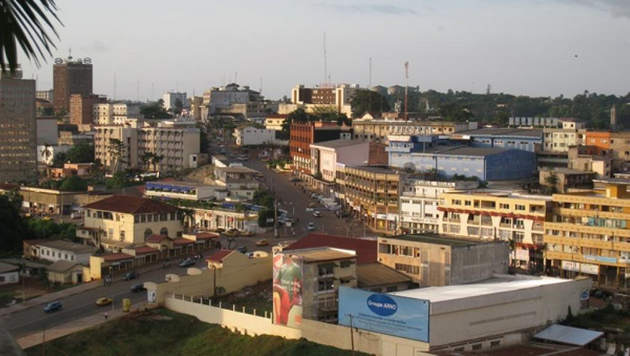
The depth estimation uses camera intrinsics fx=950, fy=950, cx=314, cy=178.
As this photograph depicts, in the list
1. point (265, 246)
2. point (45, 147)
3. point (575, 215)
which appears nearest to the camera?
point (575, 215)

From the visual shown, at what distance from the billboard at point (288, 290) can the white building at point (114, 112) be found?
3625 centimetres

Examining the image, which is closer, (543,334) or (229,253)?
(543,334)

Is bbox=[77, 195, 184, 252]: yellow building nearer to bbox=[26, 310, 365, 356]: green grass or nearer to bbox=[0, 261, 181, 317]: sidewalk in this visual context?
bbox=[0, 261, 181, 317]: sidewalk

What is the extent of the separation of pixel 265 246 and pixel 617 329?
30.2ft

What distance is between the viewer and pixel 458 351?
11.8m

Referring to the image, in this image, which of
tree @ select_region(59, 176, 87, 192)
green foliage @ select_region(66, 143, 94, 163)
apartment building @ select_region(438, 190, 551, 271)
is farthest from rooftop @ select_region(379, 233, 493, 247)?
green foliage @ select_region(66, 143, 94, 163)

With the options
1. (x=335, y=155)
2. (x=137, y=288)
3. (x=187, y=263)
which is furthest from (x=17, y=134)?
(x=137, y=288)

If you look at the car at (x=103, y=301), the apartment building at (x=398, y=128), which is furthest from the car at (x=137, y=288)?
the apartment building at (x=398, y=128)

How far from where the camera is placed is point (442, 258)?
14133mm

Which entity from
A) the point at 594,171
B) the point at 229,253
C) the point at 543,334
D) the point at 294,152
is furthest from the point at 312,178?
the point at 543,334

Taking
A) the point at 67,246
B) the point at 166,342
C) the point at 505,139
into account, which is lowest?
the point at 166,342

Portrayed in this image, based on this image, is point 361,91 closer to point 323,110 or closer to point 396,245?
point 323,110

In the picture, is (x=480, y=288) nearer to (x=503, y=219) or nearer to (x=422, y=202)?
(x=503, y=219)

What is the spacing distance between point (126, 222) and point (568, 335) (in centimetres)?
1128
